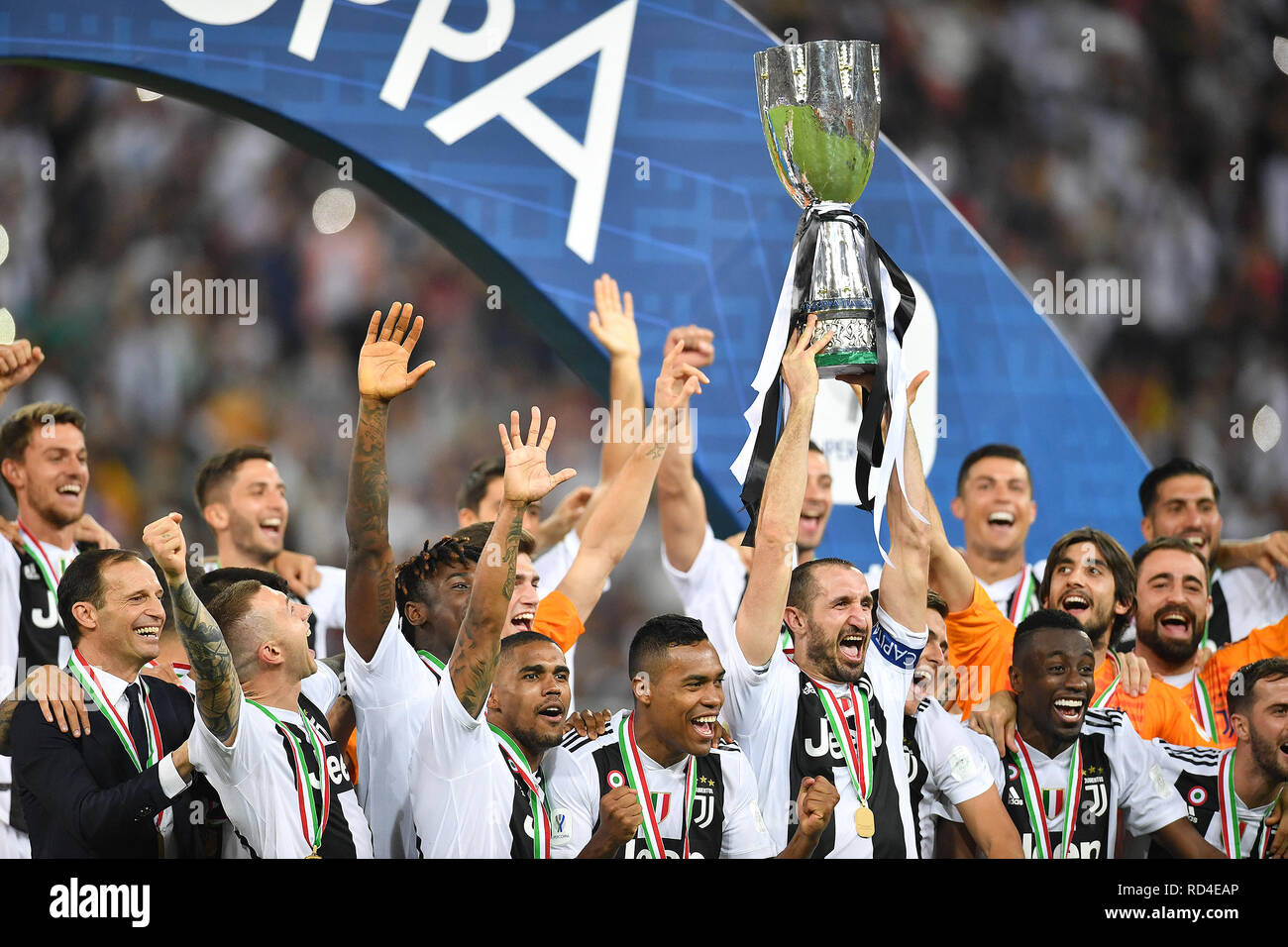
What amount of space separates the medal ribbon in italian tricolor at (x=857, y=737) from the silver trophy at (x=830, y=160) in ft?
2.77

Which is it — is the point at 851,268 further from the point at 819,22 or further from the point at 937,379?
the point at 819,22

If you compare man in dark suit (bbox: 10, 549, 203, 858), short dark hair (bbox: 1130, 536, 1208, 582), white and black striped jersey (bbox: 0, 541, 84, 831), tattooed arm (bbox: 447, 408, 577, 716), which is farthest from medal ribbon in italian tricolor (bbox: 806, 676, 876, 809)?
white and black striped jersey (bbox: 0, 541, 84, 831)

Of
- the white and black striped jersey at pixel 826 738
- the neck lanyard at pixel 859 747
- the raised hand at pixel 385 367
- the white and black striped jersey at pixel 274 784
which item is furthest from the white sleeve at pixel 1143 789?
the raised hand at pixel 385 367

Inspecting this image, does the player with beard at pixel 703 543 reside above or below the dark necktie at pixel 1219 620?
above

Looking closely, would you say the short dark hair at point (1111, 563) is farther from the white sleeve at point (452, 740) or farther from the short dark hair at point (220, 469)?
the short dark hair at point (220, 469)

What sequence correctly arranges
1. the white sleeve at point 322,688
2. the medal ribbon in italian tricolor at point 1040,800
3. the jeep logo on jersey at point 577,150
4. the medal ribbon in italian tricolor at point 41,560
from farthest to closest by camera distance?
the jeep logo on jersey at point 577,150 < the medal ribbon in italian tricolor at point 41,560 < the medal ribbon in italian tricolor at point 1040,800 < the white sleeve at point 322,688

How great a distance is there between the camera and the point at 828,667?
3994 millimetres

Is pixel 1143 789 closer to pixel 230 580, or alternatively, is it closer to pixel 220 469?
pixel 230 580

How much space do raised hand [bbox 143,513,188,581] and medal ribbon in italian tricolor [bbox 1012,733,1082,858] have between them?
2258 millimetres

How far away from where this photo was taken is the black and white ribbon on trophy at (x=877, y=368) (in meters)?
3.82

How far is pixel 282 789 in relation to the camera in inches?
140
